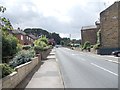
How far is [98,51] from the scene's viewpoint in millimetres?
61250

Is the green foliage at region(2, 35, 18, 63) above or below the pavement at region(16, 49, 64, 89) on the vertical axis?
above

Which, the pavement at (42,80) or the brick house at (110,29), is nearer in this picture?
the pavement at (42,80)

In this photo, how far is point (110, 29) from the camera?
64875mm

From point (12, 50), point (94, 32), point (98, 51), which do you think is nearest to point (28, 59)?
point (12, 50)

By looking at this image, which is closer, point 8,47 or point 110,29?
point 8,47

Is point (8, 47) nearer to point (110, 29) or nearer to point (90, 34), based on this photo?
Answer: point (110, 29)

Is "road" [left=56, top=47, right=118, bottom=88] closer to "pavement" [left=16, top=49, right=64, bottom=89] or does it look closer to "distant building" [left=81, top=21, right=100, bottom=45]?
"pavement" [left=16, top=49, right=64, bottom=89]

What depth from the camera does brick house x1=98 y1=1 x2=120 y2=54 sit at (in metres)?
61.5

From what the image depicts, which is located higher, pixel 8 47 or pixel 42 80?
pixel 8 47

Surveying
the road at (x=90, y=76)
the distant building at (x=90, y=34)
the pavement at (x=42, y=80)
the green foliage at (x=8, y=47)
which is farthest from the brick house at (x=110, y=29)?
the pavement at (x=42, y=80)

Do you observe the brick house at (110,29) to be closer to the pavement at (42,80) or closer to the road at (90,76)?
the road at (90,76)

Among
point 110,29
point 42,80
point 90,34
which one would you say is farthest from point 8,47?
point 90,34

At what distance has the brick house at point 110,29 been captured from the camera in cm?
6153

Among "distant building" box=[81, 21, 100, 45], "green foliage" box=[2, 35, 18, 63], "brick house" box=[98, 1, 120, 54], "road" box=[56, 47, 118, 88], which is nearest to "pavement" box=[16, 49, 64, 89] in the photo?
"road" box=[56, 47, 118, 88]
